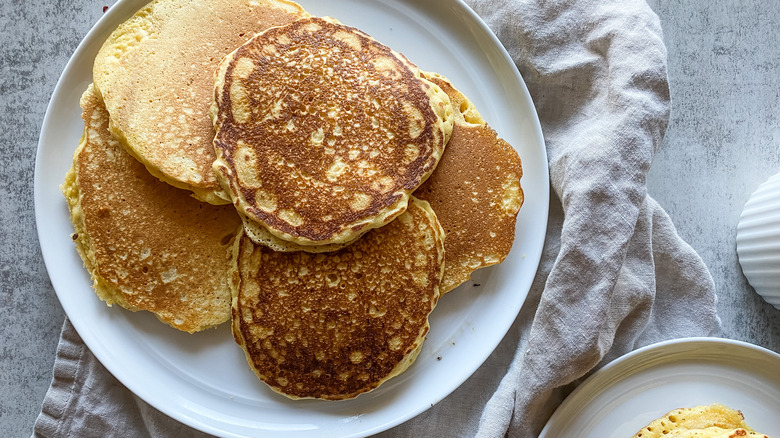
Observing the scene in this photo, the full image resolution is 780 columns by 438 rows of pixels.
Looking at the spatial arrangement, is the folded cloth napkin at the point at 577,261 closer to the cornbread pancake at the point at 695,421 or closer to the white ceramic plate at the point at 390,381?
the white ceramic plate at the point at 390,381

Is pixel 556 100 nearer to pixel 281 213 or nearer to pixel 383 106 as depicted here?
pixel 383 106

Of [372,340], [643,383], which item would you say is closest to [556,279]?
[643,383]

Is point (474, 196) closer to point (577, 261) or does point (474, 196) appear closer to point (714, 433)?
point (577, 261)

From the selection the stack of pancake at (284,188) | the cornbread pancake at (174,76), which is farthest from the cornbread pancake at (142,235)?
the cornbread pancake at (174,76)

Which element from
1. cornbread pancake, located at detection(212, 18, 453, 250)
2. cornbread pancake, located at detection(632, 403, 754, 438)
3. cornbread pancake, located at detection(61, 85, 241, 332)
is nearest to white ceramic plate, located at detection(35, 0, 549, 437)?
cornbread pancake, located at detection(61, 85, 241, 332)

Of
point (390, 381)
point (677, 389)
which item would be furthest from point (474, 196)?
point (677, 389)
